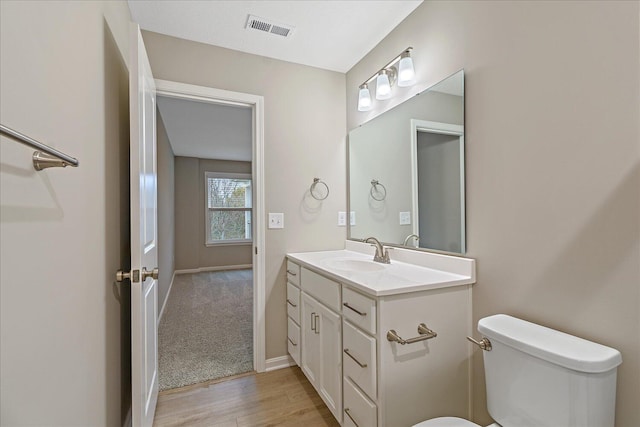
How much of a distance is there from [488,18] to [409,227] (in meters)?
1.13

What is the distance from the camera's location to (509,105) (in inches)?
50.2

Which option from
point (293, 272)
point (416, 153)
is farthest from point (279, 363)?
point (416, 153)

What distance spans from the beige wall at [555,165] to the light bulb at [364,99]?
0.69 metres

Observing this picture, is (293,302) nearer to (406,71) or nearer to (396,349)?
(396,349)

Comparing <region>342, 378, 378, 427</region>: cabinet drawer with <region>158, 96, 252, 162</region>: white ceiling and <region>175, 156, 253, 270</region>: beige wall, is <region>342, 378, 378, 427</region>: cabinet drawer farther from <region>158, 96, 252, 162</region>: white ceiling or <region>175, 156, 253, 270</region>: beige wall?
<region>175, 156, 253, 270</region>: beige wall

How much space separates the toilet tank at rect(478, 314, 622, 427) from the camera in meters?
0.86

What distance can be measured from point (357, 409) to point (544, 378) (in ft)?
2.57

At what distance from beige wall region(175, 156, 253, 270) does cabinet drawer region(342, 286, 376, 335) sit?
17.5 ft

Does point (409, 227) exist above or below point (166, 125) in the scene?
below

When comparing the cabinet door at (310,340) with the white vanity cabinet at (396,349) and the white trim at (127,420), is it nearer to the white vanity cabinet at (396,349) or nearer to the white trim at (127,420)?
the white vanity cabinet at (396,349)

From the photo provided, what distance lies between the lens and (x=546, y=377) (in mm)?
928

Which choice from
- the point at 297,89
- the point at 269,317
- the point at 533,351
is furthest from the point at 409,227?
the point at 297,89

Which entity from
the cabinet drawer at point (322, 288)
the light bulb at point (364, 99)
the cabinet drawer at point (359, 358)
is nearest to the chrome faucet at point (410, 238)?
the cabinet drawer at point (322, 288)

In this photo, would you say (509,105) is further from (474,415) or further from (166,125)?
(166,125)
